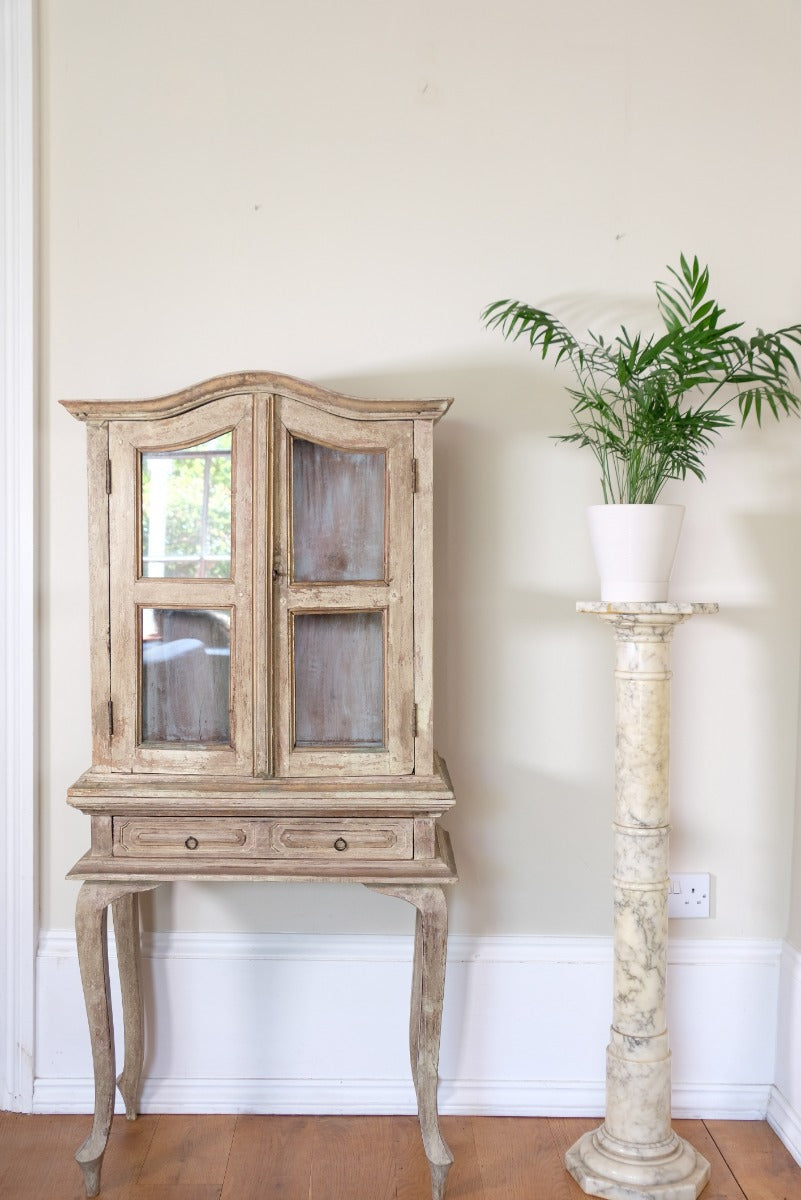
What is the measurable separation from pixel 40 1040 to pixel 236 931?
0.52m

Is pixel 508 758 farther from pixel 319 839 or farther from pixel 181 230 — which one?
pixel 181 230

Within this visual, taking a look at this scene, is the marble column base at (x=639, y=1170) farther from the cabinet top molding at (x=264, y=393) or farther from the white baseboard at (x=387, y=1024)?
the cabinet top molding at (x=264, y=393)

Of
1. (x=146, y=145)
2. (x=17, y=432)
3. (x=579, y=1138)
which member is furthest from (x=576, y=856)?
(x=146, y=145)

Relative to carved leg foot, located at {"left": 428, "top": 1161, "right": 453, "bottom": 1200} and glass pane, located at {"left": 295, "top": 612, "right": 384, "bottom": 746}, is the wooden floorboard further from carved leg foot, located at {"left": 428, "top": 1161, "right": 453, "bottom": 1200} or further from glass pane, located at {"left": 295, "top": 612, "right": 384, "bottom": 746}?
glass pane, located at {"left": 295, "top": 612, "right": 384, "bottom": 746}

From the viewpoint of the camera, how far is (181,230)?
89.5 inches

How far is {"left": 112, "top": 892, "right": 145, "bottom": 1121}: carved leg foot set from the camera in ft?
7.25

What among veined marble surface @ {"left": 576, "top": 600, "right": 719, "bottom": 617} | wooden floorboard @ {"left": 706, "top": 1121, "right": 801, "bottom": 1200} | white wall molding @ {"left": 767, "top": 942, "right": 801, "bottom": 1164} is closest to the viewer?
veined marble surface @ {"left": 576, "top": 600, "right": 719, "bottom": 617}

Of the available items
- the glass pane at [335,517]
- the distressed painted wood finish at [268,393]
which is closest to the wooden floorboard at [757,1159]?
the glass pane at [335,517]

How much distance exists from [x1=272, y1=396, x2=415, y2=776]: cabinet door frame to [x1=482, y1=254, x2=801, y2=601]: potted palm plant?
1.28ft

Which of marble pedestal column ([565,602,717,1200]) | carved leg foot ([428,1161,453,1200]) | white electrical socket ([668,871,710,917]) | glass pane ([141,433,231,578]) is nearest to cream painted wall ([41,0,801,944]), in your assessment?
white electrical socket ([668,871,710,917])

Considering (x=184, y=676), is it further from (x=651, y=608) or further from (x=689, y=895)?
(x=689, y=895)

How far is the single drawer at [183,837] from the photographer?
194 centimetres

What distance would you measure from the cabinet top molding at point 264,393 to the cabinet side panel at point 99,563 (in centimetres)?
5

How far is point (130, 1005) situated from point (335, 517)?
3.99 ft
